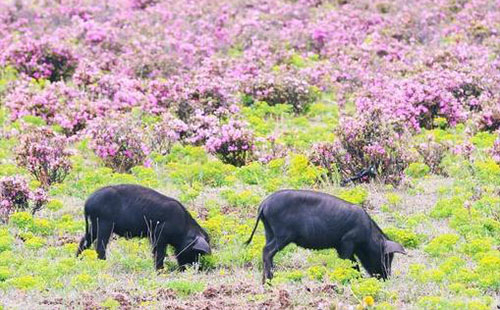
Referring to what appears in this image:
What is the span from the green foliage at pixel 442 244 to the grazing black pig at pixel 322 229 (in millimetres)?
787

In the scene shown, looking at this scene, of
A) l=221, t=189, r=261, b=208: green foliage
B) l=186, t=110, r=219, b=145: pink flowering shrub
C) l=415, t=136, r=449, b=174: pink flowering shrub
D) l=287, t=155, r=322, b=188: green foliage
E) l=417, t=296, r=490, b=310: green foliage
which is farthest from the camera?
l=186, t=110, r=219, b=145: pink flowering shrub

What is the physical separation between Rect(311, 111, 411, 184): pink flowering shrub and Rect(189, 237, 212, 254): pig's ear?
155 inches

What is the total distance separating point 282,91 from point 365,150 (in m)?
4.73

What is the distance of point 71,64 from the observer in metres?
19.9

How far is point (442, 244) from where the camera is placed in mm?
9414

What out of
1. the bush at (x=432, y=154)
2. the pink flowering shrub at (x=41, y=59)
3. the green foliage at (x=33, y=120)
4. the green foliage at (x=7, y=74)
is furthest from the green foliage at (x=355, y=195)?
the green foliage at (x=7, y=74)

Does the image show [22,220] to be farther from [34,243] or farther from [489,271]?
[489,271]

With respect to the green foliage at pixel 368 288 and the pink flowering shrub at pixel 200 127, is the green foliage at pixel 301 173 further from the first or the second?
the green foliage at pixel 368 288

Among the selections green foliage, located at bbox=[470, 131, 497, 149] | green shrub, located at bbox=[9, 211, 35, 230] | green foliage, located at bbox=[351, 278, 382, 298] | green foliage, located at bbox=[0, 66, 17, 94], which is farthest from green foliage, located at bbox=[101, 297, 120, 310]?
green foliage, located at bbox=[0, 66, 17, 94]

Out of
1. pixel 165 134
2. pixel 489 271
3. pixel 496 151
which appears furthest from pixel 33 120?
pixel 489 271

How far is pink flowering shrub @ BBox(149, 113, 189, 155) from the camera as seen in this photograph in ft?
Answer: 46.4

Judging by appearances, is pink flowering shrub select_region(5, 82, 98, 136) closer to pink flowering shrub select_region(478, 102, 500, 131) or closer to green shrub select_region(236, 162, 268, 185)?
green shrub select_region(236, 162, 268, 185)

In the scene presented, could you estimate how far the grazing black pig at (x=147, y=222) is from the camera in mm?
9156

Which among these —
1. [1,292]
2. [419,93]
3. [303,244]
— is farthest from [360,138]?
[1,292]
